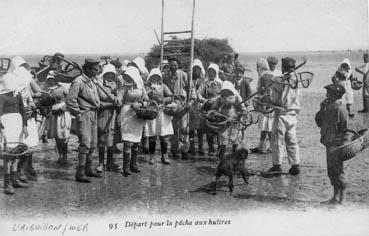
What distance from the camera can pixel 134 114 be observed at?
695 cm

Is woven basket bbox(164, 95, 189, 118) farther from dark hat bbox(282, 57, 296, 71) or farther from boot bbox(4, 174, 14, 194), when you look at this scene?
boot bbox(4, 174, 14, 194)

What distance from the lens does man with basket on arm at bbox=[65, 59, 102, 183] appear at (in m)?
6.30

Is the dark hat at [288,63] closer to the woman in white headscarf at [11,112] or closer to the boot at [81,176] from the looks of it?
the boot at [81,176]

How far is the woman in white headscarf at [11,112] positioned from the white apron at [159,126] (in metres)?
2.24

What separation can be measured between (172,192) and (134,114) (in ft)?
4.98

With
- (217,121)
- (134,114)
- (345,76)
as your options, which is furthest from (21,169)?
(345,76)

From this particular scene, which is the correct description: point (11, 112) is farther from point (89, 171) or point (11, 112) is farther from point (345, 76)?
point (345, 76)

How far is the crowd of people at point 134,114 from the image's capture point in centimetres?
590

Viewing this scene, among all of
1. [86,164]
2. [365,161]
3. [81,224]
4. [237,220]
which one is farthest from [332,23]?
[81,224]

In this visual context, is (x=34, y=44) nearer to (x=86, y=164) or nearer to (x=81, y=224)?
(x=86, y=164)

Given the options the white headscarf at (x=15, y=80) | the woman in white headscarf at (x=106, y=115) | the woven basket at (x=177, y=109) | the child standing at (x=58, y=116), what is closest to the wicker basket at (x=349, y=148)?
the woven basket at (x=177, y=109)

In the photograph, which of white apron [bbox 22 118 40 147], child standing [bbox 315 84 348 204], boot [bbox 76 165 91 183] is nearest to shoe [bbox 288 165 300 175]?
child standing [bbox 315 84 348 204]

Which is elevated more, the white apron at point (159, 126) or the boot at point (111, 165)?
the white apron at point (159, 126)

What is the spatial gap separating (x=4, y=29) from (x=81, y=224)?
3382 mm
